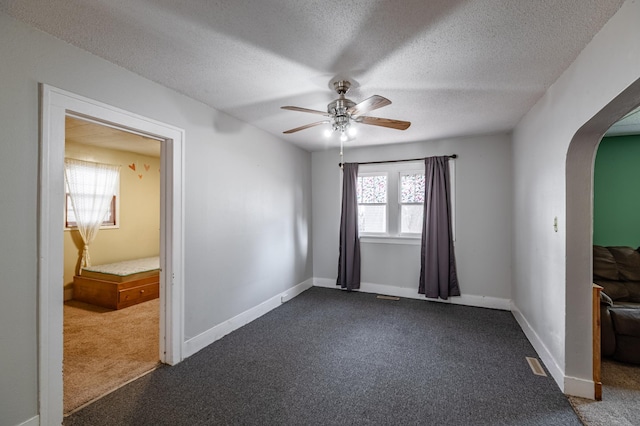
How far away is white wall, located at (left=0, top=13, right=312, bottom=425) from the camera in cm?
165

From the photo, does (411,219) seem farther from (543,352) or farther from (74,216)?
(74,216)

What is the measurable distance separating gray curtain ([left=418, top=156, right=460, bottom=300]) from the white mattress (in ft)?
14.2

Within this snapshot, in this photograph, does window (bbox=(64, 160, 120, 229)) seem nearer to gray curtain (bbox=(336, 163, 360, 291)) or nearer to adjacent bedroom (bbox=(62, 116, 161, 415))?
adjacent bedroom (bbox=(62, 116, 161, 415))

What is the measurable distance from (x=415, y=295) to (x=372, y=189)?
1855mm

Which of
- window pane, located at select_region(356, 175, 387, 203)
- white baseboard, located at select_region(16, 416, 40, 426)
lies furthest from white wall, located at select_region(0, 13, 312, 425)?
window pane, located at select_region(356, 175, 387, 203)

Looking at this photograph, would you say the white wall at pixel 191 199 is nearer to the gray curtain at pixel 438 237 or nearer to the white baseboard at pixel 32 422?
the white baseboard at pixel 32 422

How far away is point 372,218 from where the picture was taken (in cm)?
488

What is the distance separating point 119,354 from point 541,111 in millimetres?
4690

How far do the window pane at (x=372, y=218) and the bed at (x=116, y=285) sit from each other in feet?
11.3

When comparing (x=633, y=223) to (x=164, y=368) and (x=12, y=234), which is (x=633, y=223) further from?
(x=12, y=234)

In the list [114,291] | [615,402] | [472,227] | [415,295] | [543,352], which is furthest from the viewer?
[415,295]

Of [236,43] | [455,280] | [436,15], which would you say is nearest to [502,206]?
[455,280]

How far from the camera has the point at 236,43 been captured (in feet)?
6.15

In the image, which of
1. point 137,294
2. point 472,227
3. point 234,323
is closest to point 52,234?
point 234,323
